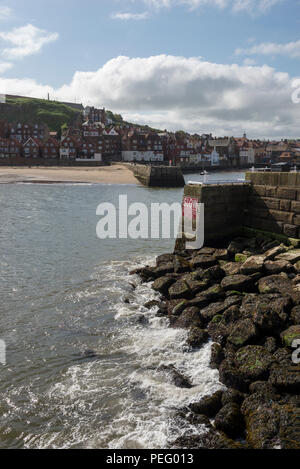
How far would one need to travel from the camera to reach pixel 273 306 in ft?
31.3

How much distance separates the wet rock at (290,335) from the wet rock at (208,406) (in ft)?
6.88

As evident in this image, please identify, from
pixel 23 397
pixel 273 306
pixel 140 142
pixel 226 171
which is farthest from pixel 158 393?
pixel 226 171

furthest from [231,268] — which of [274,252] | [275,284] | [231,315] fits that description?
[231,315]

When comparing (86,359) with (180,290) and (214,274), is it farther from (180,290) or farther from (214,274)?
(214,274)

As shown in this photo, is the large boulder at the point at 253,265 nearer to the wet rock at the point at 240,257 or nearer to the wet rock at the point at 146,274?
the wet rock at the point at 240,257

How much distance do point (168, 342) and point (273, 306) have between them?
9.37ft

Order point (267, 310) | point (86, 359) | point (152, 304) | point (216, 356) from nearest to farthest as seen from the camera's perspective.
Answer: point (216, 356), point (267, 310), point (86, 359), point (152, 304)

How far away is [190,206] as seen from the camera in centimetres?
1633

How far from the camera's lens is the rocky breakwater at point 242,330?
6215 millimetres

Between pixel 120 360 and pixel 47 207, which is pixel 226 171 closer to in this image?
pixel 47 207

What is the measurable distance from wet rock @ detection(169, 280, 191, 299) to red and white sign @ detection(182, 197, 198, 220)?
423cm

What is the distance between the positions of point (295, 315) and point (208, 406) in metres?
3.41

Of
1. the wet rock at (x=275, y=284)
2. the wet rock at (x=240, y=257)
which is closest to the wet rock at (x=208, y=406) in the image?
the wet rock at (x=275, y=284)

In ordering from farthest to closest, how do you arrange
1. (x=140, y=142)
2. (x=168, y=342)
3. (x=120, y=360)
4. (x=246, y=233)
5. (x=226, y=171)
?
(x=226, y=171), (x=140, y=142), (x=246, y=233), (x=168, y=342), (x=120, y=360)
